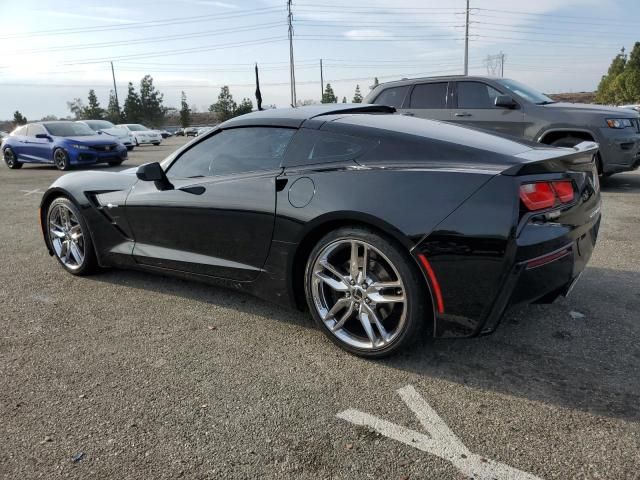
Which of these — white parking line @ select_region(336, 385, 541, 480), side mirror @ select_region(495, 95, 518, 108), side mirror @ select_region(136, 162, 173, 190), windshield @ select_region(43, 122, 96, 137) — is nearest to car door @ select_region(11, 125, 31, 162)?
A: windshield @ select_region(43, 122, 96, 137)

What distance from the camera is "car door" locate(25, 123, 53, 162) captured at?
14.5 meters

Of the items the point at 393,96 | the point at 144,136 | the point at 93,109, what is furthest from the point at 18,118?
the point at 393,96

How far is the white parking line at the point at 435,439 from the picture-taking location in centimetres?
196

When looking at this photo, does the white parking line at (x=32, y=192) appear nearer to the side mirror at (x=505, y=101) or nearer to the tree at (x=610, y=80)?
the side mirror at (x=505, y=101)

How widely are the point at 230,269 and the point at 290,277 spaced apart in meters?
0.50

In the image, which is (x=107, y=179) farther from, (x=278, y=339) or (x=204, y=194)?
(x=278, y=339)

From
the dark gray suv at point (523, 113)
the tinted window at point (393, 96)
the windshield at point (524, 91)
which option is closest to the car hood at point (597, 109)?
the dark gray suv at point (523, 113)

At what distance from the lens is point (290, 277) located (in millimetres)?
3096

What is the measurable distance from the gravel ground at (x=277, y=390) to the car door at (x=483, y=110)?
4633 millimetres

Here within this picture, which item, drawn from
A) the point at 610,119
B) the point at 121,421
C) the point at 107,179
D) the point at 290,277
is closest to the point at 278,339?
the point at 290,277

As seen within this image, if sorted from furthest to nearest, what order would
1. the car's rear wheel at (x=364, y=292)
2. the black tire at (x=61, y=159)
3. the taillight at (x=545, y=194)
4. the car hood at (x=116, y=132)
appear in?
the car hood at (x=116, y=132) < the black tire at (x=61, y=159) < the car's rear wheel at (x=364, y=292) < the taillight at (x=545, y=194)

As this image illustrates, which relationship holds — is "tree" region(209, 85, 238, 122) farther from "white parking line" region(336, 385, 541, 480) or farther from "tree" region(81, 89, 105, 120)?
"white parking line" region(336, 385, 541, 480)

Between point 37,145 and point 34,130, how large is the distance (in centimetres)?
60

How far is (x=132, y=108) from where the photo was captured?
3204 inches
